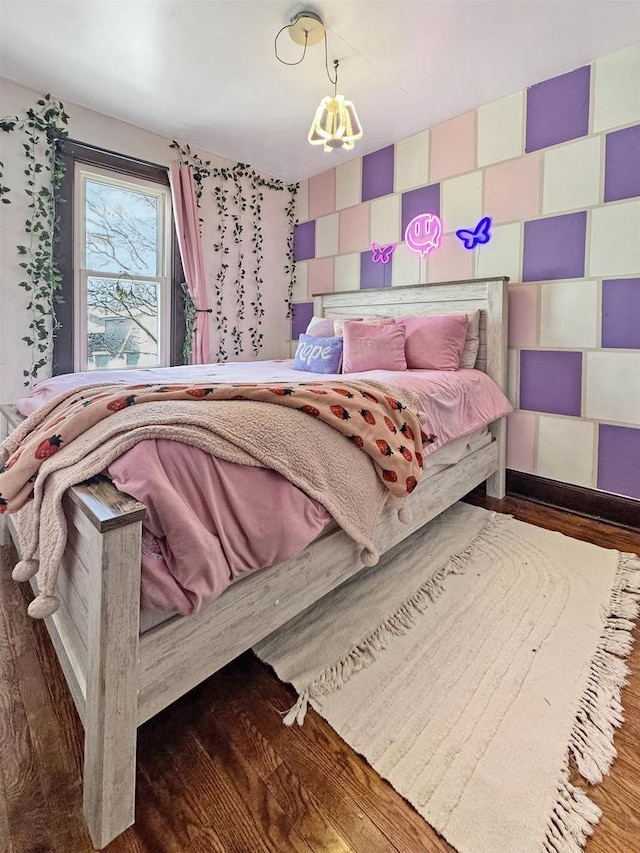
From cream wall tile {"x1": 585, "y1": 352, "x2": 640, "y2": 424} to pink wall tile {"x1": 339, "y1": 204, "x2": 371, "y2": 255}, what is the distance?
1874 mm

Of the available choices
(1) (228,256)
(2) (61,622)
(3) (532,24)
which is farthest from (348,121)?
(2) (61,622)

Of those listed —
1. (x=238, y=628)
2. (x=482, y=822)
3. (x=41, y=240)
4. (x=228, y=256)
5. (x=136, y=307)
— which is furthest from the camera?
(x=228, y=256)

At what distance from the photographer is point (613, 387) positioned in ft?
7.47

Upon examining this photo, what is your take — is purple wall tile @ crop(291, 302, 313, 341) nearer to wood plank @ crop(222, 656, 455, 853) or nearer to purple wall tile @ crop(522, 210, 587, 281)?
purple wall tile @ crop(522, 210, 587, 281)

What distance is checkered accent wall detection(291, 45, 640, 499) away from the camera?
220 cm

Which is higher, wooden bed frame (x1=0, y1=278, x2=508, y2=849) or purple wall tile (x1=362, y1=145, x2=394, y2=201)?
purple wall tile (x1=362, y1=145, x2=394, y2=201)

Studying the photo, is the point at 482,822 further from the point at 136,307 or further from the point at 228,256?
the point at 228,256

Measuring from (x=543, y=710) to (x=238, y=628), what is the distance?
0.82 meters

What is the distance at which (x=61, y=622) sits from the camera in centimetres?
106

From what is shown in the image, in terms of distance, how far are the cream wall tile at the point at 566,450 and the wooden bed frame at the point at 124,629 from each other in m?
1.73

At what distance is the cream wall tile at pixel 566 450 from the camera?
7.86 feet

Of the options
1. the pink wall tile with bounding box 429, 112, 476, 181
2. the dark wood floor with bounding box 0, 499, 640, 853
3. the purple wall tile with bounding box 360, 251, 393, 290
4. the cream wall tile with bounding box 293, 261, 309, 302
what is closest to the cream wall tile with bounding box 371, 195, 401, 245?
the purple wall tile with bounding box 360, 251, 393, 290

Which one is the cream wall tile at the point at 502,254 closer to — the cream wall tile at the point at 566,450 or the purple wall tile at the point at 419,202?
the purple wall tile at the point at 419,202

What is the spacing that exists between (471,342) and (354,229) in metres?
1.52
